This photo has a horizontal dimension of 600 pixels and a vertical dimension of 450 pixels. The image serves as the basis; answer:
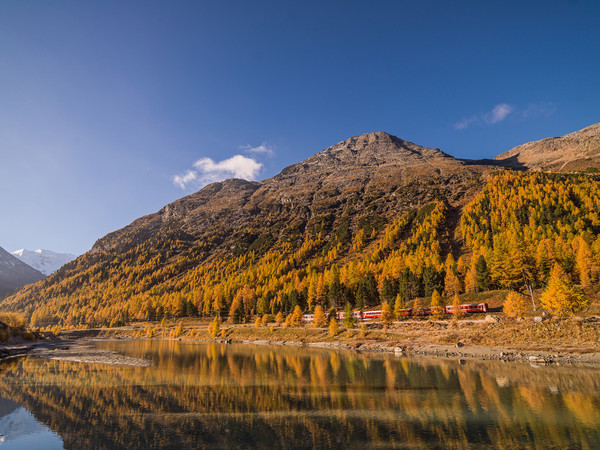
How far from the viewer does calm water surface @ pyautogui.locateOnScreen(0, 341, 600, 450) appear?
2062cm

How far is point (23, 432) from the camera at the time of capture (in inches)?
935

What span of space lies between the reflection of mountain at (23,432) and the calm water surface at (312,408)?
0.10m

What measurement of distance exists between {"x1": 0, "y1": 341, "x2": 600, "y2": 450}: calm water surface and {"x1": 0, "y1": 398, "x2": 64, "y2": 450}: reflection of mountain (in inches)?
3.9

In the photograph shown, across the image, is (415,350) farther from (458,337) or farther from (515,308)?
(515,308)

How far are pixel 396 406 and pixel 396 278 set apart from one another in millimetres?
90601

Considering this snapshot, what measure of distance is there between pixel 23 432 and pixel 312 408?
79.0ft

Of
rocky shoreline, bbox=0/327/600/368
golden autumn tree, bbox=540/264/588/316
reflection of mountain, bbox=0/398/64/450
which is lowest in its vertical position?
rocky shoreline, bbox=0/327/600/368

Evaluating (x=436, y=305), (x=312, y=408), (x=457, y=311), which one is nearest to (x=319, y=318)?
(x=436, y=305)

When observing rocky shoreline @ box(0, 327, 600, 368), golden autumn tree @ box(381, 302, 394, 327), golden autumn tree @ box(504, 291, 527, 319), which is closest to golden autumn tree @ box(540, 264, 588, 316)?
golden autumn tree @ box(504, 291, 527, 319)

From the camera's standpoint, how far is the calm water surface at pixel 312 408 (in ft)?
67.7

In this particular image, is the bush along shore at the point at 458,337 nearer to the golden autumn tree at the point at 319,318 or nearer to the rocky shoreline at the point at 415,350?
the rocky shoreline at the point at 415,350

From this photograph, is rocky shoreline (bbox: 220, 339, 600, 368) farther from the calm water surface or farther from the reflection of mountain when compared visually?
the reflection of mountain

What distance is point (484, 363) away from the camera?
47188 mm

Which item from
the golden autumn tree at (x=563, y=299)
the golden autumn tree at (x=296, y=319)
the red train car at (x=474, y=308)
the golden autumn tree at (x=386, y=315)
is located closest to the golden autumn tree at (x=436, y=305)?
the red train car at (x=474, y=308)
